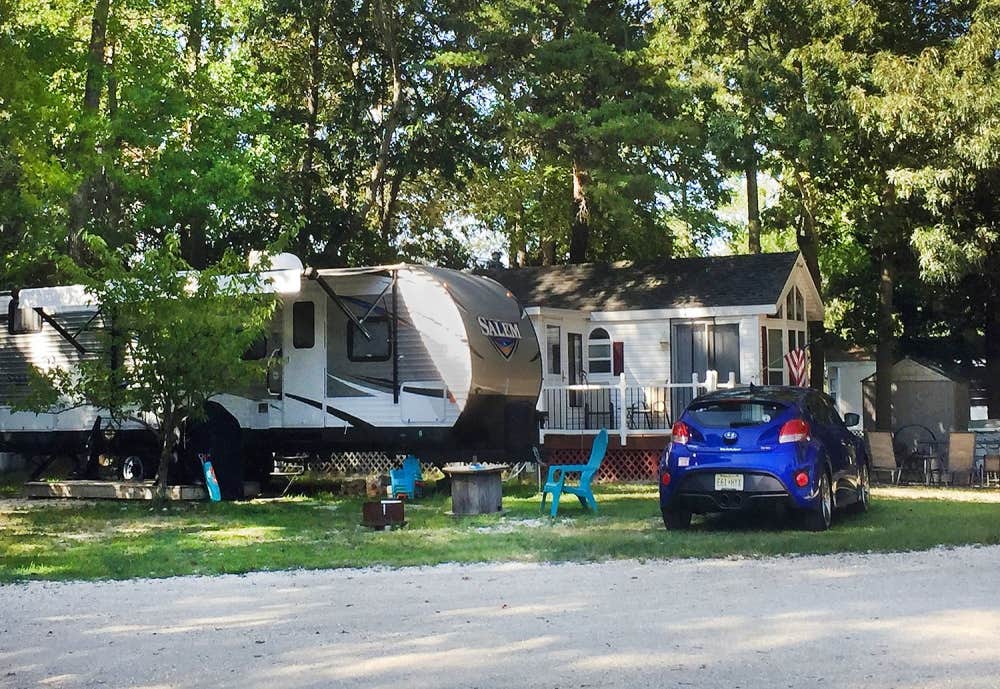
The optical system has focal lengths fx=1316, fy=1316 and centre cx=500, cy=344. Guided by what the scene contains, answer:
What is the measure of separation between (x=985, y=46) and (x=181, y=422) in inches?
592

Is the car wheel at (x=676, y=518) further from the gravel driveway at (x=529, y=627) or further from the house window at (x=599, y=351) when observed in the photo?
the house window at (x=599, y=351)

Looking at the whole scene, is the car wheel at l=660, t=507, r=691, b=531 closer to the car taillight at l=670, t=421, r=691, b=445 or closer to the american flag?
the car taillight at l=670, t=421, r=691, b=445

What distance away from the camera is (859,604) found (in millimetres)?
8852

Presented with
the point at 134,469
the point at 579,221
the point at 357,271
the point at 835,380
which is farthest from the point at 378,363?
the point at 835,380

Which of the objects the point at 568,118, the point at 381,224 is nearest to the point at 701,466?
the point at 568,118

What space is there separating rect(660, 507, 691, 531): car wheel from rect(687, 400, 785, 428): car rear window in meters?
0.98

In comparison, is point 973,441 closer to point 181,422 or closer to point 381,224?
point 181,422

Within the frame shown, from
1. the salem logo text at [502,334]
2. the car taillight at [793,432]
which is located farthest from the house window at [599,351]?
the car taillight at [793,432]

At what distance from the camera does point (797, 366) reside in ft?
83.1

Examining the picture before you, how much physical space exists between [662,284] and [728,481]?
14.0 m

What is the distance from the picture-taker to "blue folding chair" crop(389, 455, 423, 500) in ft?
62.9

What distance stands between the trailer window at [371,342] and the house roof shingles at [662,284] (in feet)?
25.7

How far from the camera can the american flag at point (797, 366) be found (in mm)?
25188

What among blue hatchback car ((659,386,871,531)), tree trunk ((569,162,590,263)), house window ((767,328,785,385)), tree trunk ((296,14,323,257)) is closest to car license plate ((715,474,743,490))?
blue hatchback car ((659,386,871,531))
